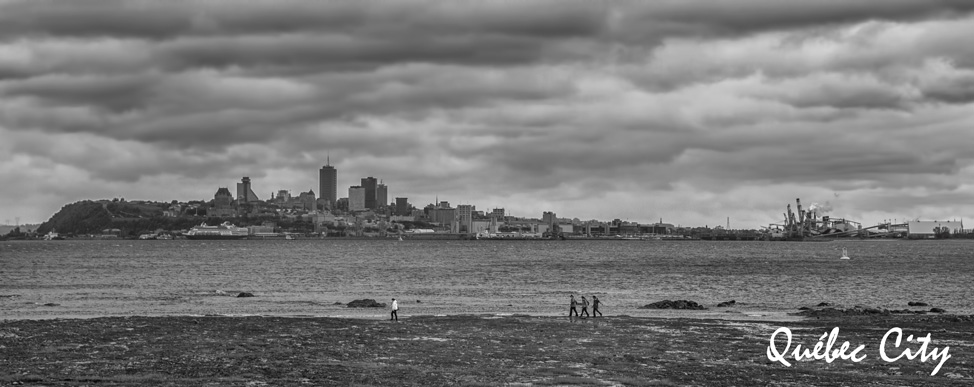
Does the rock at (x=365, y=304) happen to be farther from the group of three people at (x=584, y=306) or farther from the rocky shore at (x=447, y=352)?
the rocky shore at (x=447, y=352)

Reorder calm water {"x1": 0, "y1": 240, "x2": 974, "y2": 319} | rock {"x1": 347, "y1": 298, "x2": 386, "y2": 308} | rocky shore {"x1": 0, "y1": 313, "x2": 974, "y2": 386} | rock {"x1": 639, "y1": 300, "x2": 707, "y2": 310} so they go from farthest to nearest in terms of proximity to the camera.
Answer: rock {"x1": 347, "y1": 298, "x2": 386, "y2": 308}
rock {"x1": 639, "y1": 300, "x2": 707, "y2": 310}
calm water {"x1": 0, "y1": 240, "x2": 974, "y2": 319}
rocky shore {"x1": 0, "y1": 313, "x2": 974, "y2": 386}

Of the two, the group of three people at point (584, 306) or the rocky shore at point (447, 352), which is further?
the group of three people at point (584, 306)

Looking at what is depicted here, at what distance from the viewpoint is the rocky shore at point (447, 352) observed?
34.0 meters

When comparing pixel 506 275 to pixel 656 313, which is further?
pixel 506 275

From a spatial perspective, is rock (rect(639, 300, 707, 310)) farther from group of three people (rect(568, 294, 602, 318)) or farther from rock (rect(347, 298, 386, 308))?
rock (rect(347, 298, 386, 308))

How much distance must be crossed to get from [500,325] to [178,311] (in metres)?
25.3

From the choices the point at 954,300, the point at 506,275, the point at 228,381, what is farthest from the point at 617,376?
the point at 506,275

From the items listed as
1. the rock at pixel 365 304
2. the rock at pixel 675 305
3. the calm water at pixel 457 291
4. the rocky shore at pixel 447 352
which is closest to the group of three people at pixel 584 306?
the rocky shore at pixel 447 352

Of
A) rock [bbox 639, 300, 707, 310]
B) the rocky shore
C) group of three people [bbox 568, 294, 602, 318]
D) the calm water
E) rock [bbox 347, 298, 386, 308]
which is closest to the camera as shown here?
the rocky shore

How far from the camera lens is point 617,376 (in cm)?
3466

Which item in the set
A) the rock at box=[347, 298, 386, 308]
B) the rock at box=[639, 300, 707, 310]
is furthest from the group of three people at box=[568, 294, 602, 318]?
the rock at box=[347, 298, 386, 308]

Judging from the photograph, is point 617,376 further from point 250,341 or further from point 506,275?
point 506,275

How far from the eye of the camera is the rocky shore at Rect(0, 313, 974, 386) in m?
34.0

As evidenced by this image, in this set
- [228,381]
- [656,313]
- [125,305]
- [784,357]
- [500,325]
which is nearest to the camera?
[228,381]
